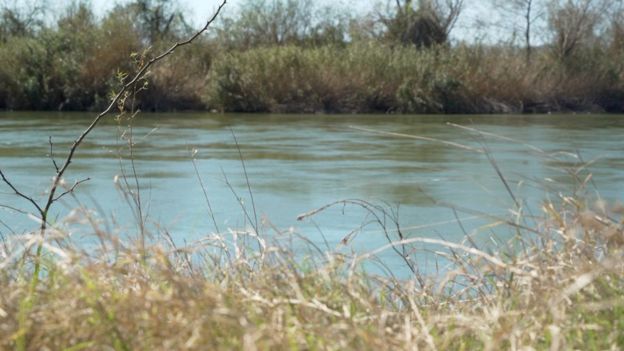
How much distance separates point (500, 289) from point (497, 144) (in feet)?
30.6

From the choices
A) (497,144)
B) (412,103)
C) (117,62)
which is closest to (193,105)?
(117,62)

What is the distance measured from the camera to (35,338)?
69.1 inches

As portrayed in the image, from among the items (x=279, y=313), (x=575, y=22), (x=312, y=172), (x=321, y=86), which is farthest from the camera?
(x=575, y=22)

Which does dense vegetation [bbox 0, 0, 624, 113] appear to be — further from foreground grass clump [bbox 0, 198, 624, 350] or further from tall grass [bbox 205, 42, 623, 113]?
foreground grass clump [bbox 0, 198, 624, 350]

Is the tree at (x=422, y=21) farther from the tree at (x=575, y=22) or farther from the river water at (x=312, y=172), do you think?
the river water at (x=312, y=172)

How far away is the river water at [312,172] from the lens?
16.4ft

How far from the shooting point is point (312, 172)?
8492mm

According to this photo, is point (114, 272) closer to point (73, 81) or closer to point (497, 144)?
point (497, 144)

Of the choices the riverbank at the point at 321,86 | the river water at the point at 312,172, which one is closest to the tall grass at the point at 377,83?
the riverbank at the point at 321,86

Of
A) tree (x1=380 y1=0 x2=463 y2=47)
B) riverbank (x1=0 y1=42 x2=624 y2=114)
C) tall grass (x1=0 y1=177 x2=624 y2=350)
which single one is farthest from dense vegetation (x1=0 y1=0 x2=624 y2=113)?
tall grass (x1=0 y1=177 x2=624 y2=350)

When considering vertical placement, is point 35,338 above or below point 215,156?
above

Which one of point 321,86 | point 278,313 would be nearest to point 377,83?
point 321,86

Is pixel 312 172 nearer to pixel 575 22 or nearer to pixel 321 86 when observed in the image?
pixel 321 86

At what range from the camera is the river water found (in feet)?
16.4
